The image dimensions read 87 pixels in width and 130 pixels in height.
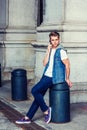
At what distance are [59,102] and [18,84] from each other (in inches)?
128

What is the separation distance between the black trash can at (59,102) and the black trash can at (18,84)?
304 cm

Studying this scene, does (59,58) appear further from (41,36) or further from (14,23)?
(14,23)

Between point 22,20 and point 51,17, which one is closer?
point 51,17

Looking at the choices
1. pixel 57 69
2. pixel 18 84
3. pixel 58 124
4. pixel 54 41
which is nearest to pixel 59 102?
pixel 58 124

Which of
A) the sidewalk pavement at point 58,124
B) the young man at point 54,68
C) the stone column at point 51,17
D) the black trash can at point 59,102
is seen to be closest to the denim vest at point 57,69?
the young man at point 54,68

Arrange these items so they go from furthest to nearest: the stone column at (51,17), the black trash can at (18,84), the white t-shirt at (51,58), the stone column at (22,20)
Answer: the stone column at (22,20) → the black trash can at (18,84) → the stone column at (51,17) → the white t-shirt at (51,58)

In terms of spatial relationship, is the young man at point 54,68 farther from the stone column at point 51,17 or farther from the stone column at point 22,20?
the stone column at point 22,20

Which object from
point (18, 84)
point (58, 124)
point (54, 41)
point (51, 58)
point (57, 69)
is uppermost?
point (54, 41)

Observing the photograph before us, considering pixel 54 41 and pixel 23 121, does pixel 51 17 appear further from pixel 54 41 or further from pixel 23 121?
pixel 23 121

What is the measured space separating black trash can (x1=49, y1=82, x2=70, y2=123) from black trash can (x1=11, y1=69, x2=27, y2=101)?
3.04m

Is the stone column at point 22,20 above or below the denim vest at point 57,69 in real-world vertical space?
above

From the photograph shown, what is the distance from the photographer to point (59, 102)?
27.6 ft

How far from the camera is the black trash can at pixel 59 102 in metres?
8.39

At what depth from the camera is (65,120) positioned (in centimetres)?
857
